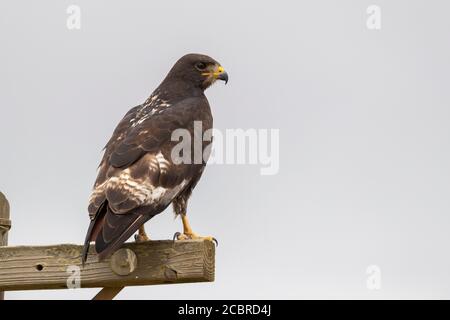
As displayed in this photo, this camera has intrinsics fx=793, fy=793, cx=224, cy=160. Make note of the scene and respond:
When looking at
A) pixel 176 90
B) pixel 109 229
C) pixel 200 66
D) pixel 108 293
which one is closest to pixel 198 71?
pixel 200 66

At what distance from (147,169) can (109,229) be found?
1.20 m

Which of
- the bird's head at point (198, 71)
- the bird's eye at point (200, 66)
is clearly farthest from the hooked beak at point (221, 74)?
the bird's eye at point (200, 66)

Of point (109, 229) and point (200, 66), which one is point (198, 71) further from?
point (109, 229)

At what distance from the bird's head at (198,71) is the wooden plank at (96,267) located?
4.19 metres

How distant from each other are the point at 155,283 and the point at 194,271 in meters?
0.28

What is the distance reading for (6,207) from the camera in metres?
5.72

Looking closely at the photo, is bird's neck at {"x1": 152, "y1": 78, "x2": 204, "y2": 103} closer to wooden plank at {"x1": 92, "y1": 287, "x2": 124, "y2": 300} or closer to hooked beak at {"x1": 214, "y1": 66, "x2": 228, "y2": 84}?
hooked beak at {"x1": 214, "y1": 66, "x2": 228, "y2": 84}

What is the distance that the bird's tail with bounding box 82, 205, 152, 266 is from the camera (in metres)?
5.08

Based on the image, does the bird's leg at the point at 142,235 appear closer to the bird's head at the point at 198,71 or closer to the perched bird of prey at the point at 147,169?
the perched bird of prey at the point at 147,169

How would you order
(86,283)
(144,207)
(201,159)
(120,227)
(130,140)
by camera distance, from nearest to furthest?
(86,283) < (120,227) < (144,207) < (130,140) < (201,159)

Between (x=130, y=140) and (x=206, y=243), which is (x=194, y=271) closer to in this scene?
(x=206, y=243)

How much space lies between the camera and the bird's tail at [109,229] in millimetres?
5082
